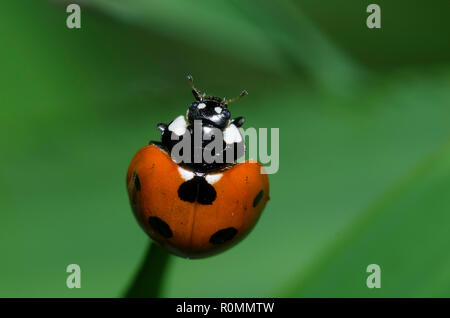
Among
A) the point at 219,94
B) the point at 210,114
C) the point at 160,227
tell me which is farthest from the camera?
the point at 219,94

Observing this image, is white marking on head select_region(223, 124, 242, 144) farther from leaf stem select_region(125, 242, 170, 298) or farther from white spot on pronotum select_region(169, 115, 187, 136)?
leaf stem select_region(125, 242, 170, 298)

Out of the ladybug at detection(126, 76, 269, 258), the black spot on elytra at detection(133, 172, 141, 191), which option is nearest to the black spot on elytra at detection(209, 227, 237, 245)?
the ladybug at detection(126, 76, 269, 258)

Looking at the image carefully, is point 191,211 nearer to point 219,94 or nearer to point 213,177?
point 213,177

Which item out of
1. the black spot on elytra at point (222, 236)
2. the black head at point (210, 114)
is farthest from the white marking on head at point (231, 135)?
the black spot on elytra at point (222, 236)

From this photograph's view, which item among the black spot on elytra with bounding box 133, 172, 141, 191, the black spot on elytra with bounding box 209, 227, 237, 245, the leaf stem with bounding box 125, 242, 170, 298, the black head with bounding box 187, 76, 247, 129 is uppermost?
the black head with bounding box 187, 76, 247, 129

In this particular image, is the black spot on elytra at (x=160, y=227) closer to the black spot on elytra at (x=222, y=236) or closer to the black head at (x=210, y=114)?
the black spot on elytra at (x=222, y=236)

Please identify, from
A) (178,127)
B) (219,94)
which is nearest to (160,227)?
(178,127)
